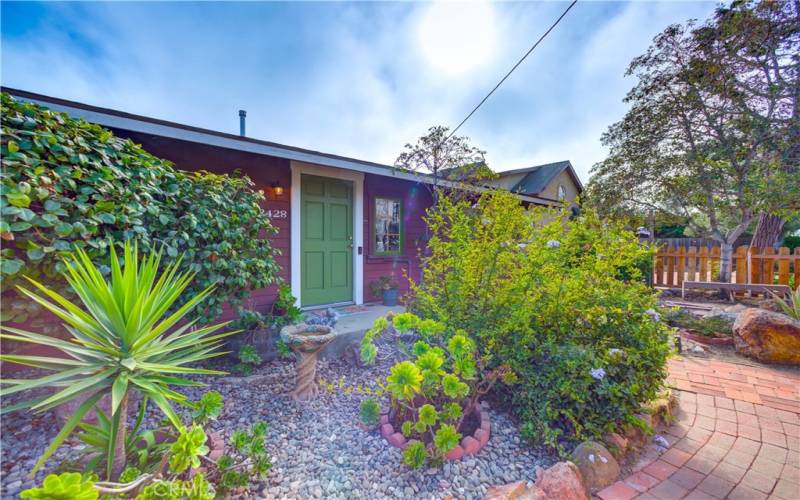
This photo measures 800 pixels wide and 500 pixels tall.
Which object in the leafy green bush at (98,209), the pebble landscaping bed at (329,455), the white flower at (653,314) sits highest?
the leafy green bush at (98,209)

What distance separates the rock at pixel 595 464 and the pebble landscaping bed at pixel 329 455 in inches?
7.6

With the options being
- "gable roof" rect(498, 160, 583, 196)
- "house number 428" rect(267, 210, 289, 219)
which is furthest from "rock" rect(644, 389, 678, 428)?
"gable roof" rect(498, 160, 583, 196)

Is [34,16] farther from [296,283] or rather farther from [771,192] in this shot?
[771,192]

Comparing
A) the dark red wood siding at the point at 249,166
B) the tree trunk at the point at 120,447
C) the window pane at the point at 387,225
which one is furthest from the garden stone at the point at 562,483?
the window pane at the point at 387,225

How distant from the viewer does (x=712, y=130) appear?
6.16 m

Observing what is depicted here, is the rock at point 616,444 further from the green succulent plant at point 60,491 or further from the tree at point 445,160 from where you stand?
the tree at point 445,160

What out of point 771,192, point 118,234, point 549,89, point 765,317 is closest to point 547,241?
point 118,234

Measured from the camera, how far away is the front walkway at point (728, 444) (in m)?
1.68

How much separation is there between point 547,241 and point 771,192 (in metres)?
5.93

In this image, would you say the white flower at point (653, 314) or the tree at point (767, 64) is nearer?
the white flower at point (653, 314)

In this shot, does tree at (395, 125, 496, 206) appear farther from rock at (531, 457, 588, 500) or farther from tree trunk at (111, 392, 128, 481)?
tree trunk at (111, 392, 128, 481)

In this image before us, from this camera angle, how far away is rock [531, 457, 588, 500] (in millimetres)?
1485

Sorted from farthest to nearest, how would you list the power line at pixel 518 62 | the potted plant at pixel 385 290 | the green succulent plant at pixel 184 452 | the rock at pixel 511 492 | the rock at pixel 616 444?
1. the potted plant at pixel 385 290
2. the power line at pixel 518 62
3. the rock at pixel 616 444
4. the rock at pixel 511 492
5. the green succulent plant at pixel 184 452

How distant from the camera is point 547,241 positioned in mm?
2350
